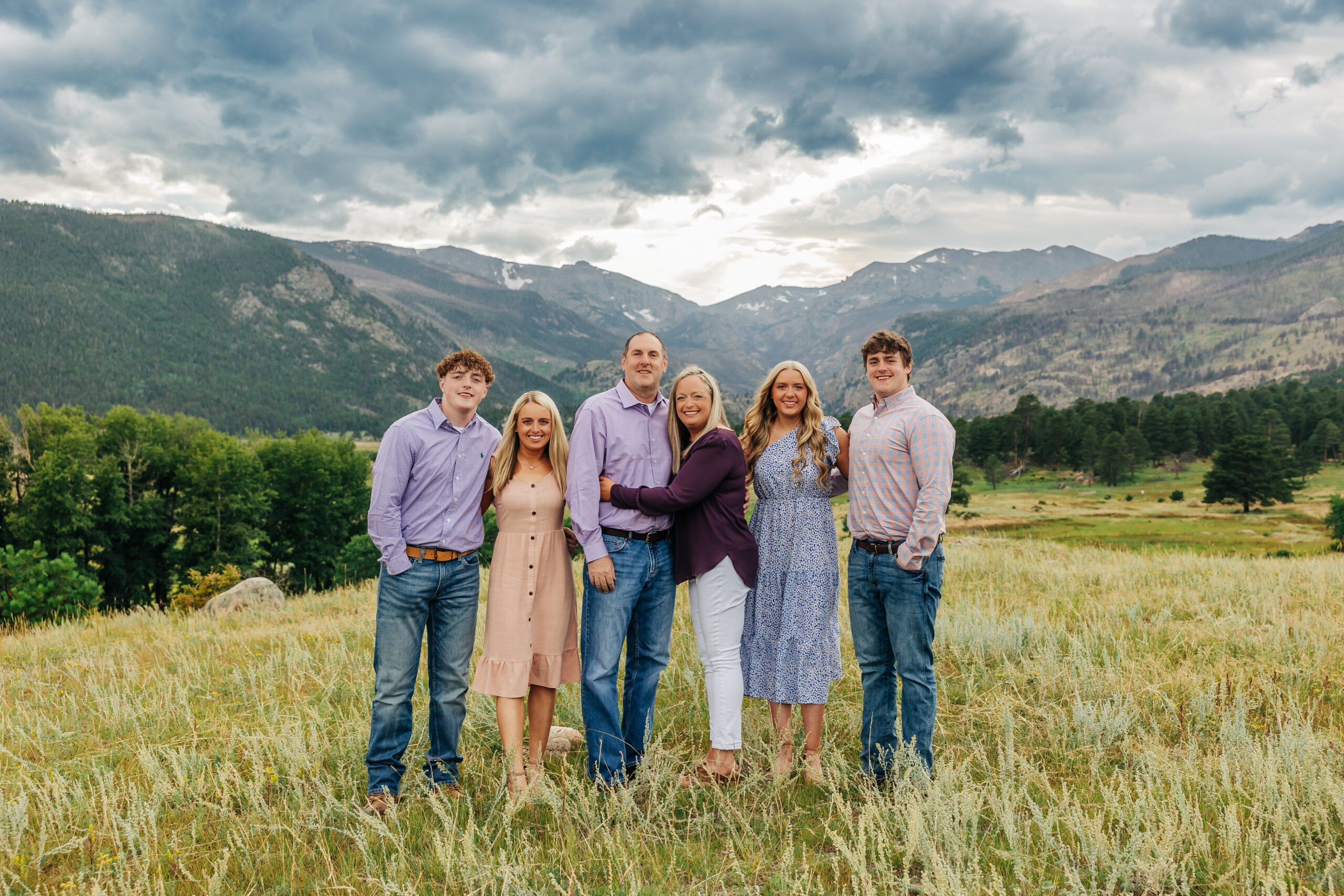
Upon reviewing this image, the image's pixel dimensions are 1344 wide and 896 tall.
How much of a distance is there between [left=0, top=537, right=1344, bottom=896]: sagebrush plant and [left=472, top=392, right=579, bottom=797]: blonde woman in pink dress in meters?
0.61

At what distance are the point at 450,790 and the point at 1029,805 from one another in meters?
3.92

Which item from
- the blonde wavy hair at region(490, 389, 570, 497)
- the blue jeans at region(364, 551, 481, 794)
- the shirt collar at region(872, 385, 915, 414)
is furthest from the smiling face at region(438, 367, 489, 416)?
the shirt collar at region(872, 385, 915, 414)

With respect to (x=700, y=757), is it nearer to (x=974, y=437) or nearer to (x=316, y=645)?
(x=316, y=645)

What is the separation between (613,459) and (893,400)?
83.6 inches

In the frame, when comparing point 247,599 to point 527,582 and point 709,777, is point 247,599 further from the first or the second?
point 709,777

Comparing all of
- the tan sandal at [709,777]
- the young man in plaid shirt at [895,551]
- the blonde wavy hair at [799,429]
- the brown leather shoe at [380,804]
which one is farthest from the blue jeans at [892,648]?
the brown leather shoe at [380,804]

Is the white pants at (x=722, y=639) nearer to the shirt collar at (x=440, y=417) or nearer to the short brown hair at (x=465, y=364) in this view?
the shirt collar at (x=440, y=417)

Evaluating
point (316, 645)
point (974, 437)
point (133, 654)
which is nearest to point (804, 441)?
point (316, 645)

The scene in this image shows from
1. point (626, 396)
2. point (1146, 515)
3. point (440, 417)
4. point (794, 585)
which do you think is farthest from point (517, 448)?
point (1146, 515)

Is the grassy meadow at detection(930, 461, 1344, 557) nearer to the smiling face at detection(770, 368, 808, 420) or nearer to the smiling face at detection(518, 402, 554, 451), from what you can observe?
the smiling face at detection(770, 368, 808, 420)

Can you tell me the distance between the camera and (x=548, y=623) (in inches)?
202

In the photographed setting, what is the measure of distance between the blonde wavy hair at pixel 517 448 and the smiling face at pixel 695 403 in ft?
2.95

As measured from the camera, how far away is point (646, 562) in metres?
5.00

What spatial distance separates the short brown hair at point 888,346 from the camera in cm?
504
